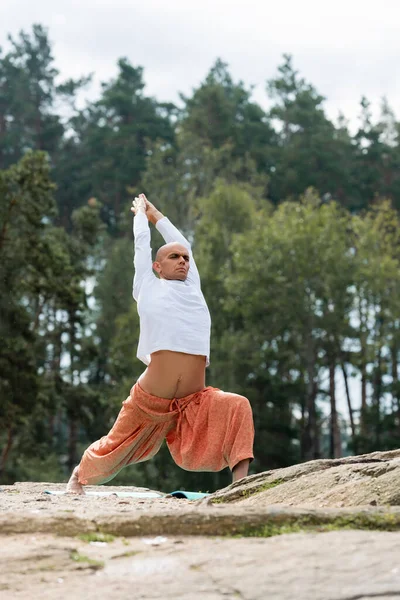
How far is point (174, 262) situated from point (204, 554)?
3766mm

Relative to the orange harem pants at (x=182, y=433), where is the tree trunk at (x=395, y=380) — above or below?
above

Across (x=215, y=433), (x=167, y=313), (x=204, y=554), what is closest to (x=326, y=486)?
(x=215, y=433)

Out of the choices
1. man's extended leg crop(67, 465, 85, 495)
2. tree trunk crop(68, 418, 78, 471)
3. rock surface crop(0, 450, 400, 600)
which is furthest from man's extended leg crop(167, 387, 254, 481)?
tree trunk crop(68, 418, 78, 471)

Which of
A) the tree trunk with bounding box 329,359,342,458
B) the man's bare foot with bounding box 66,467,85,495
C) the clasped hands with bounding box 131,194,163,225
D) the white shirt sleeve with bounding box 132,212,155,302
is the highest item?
the tree trunk with bounding box 329,359,342,458

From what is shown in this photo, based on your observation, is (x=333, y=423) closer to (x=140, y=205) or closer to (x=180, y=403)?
(x=140, y=205)

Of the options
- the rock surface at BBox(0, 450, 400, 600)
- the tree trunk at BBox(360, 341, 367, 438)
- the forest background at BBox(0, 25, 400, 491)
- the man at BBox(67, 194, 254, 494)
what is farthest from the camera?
the tree trunk at BBox(360, 341, 367, 438)

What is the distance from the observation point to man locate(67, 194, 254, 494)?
23.5 ft

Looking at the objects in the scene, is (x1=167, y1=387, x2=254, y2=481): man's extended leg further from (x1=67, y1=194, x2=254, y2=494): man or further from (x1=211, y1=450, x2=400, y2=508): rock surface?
(x1=211, y1=450, x2=400, y2=508): rock surface

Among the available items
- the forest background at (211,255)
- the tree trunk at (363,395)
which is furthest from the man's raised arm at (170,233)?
the tree trunk at (363,395)

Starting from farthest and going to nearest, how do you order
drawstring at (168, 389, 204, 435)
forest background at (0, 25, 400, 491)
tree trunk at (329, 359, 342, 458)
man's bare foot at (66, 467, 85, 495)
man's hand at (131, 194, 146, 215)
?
1. tree trunk at (329, 359, 342, 458)
2. forest background at (0, 25, 400, 491)
3. man's hand at (131, 194, 146, 215)
4. man's bare foot at (66, 467, 85, 495)
5. drawstring at (168, 389, 204, 435)

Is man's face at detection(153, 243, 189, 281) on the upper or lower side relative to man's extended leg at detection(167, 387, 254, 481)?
upper

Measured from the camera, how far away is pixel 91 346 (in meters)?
38.4

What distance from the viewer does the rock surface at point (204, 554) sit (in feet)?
12.1

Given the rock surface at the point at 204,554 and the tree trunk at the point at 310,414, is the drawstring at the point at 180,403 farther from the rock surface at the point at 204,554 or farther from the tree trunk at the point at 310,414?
the tree trunk at the point at 310,414
